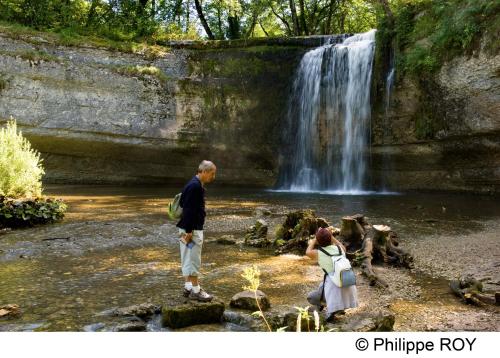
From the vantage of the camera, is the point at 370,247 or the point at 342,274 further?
the point at 370,247

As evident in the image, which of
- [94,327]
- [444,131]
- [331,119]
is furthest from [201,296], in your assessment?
[331,119]

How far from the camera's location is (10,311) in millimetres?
4590

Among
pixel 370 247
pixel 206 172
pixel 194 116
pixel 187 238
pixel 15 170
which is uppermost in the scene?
pixel 194 116

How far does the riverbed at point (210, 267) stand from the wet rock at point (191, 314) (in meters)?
0.10

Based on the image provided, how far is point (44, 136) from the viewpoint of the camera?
64.9 ft

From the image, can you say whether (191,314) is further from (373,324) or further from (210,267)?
(210,267)

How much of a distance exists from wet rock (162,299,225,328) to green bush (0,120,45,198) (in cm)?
729

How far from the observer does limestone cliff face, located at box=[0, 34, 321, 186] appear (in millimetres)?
19641

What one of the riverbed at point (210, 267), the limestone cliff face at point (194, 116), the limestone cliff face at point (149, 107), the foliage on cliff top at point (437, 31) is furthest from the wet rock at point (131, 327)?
the limestone cliff face at point (149, 107)

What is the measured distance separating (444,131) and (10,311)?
52.0 ft

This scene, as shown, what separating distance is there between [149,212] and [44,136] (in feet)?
32.7

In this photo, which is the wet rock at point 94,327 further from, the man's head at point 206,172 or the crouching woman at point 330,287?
the crouching woman at point 330,287

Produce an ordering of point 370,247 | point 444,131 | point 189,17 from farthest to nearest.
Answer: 1. point 189,17
2. point 444,131
3. point 370,247

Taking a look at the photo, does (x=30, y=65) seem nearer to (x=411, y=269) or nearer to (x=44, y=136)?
(x=44, y=136)
